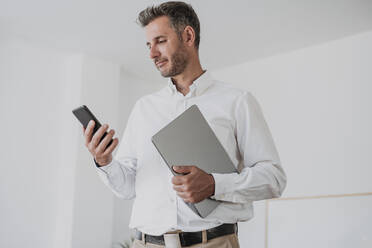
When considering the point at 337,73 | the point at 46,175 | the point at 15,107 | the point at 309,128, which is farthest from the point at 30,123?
the point at 337,73

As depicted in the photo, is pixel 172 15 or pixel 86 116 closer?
pixel 86 116

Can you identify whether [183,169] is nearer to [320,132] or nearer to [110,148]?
[110,148]

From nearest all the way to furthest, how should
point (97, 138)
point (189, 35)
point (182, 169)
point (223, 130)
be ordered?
point (182, 169) → point (97, 138) → point (223, 130) → point (189, 35)

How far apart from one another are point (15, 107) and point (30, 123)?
18cm

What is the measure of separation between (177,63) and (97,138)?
1.40 feet

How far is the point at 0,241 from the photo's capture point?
324 centimetres

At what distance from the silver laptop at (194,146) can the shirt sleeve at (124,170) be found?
23 cm

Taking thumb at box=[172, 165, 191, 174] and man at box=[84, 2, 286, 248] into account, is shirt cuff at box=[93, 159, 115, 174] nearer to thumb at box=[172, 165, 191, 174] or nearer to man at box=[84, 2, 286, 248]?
man at box=[84, 2, 286, 248]

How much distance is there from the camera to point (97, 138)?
3.91ft

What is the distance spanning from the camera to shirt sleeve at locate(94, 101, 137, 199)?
131 centimetres

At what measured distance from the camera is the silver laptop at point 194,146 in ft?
3.82

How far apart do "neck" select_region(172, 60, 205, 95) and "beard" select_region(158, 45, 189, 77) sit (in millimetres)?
31

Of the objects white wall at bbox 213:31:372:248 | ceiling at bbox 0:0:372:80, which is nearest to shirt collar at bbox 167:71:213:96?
ceiling at bbox 0:0:372:80

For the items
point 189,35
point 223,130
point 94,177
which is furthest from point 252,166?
point 94,177
